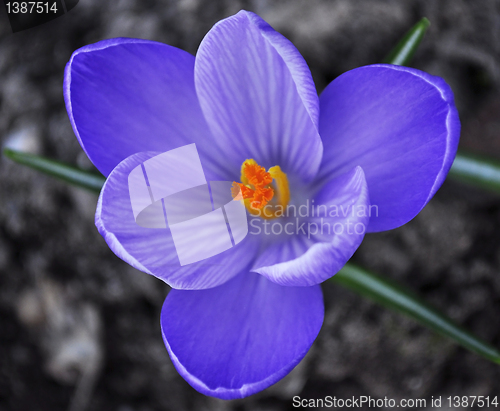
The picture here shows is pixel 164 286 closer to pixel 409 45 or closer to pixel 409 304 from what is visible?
pixel 409 304

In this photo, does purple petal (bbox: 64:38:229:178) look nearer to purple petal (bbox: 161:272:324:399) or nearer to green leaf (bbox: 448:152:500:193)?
purple petal (bbox: 161:272:324:399)

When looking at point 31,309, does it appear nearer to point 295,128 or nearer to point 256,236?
point 256,236

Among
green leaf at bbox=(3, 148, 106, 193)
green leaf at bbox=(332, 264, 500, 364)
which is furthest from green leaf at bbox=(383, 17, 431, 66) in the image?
green leaf at bbox=(3, 148, 106, 193)

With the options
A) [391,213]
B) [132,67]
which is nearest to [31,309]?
[132,67]

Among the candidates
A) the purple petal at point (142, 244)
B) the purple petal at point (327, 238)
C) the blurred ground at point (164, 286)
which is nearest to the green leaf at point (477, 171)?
the blurred ground at point (164, 286)

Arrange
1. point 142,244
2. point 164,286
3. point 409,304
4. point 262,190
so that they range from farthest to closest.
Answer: point 164,286
point 409,304
point 262,190
point 142,244

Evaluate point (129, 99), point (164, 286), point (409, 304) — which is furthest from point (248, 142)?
point (164, 286)

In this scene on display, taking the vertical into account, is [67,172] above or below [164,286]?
above

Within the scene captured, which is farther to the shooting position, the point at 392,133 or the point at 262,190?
the point at 262,190
